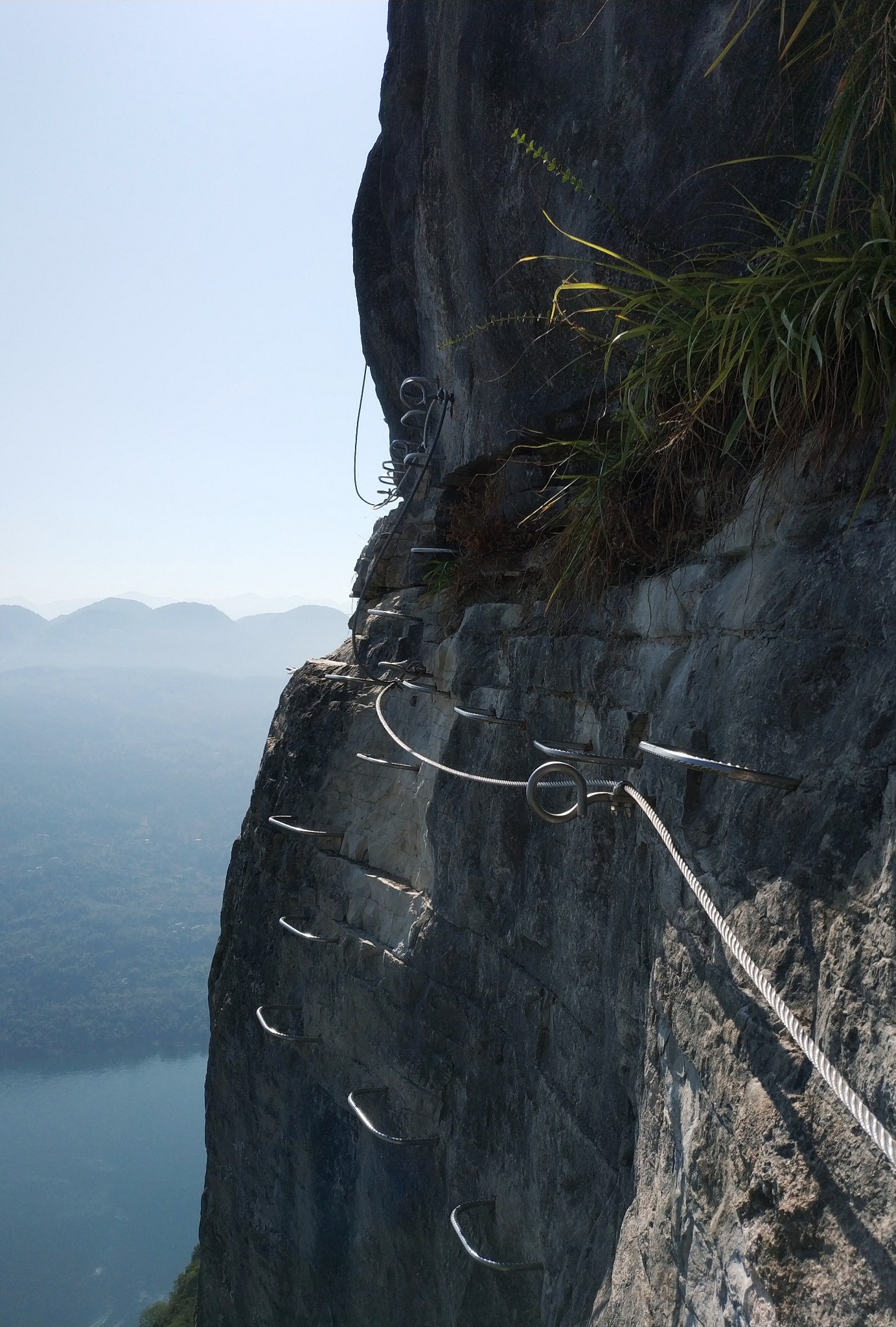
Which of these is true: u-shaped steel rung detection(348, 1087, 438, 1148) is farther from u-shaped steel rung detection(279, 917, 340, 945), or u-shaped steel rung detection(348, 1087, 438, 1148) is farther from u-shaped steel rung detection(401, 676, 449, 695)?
u-shaped steel rung detection(401, 676, 449, 695)

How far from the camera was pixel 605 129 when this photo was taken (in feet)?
11.7

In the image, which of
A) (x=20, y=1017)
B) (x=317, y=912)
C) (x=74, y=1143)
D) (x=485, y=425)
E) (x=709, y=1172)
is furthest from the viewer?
(x=20, y=1017)

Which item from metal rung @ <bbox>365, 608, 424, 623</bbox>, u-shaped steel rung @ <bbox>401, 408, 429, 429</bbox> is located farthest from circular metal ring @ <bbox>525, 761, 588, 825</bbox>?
u-shaped steel rung @ <bbox>401, 408, 429, 429</bbox>

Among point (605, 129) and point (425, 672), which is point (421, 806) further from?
Result: point (605, 129)

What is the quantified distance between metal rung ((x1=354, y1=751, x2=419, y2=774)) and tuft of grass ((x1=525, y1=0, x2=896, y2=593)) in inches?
80.6

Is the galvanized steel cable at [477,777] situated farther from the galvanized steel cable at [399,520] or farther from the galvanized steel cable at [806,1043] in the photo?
the galvanized steel cable at [806,1043]

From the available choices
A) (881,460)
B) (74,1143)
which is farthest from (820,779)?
(74,1143)

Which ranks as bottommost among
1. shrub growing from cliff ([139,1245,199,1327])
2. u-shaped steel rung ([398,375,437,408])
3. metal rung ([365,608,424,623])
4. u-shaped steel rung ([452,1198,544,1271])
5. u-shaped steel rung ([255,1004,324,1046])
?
shrub growing from cliff ([139,1245,199,1327])

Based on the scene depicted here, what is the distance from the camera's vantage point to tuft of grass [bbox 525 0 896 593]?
1976mm

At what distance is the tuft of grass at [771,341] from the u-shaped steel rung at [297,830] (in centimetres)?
302

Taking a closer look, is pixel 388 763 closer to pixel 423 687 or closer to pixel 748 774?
pixel 423 687

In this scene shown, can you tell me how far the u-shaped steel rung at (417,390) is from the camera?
5770 mm

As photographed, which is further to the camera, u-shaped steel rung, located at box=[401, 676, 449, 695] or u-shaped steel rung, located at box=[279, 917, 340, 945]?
u-shaped steel rung, located at box=[279, 917, 340, 945]

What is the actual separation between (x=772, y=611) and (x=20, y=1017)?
65795 mm
